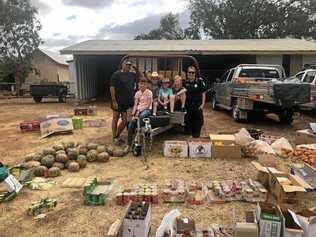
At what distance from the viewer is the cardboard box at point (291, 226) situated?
10.3 feet

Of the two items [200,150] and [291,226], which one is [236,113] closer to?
[200,150]

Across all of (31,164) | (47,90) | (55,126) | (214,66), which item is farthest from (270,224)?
(214,66)

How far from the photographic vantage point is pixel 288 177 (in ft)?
15.4

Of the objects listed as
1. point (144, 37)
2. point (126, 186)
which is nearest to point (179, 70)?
point (126, 186)

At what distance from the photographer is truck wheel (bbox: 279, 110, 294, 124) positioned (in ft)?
34.5

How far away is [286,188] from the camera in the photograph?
430 centimetres

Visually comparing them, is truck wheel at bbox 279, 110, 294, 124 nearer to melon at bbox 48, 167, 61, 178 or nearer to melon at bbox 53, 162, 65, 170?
melon at bbox 53, 162, 65, 170

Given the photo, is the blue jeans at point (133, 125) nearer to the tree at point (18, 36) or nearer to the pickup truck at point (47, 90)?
the pickup truck at point (47, 90)

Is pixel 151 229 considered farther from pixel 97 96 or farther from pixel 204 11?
pixel 204 11

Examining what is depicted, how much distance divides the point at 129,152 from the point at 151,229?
3.32 m

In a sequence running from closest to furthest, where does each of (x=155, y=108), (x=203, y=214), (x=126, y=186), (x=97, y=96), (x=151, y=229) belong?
(x=151, y=229) → (x=203, y=214) → (x=126, y=186) → (x=155, y=108) → (x=97, y=96)

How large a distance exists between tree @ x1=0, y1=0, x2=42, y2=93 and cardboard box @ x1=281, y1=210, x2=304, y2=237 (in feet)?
88.5

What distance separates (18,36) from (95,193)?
26.3 meters

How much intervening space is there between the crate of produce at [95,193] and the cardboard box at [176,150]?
2029 millimetres
